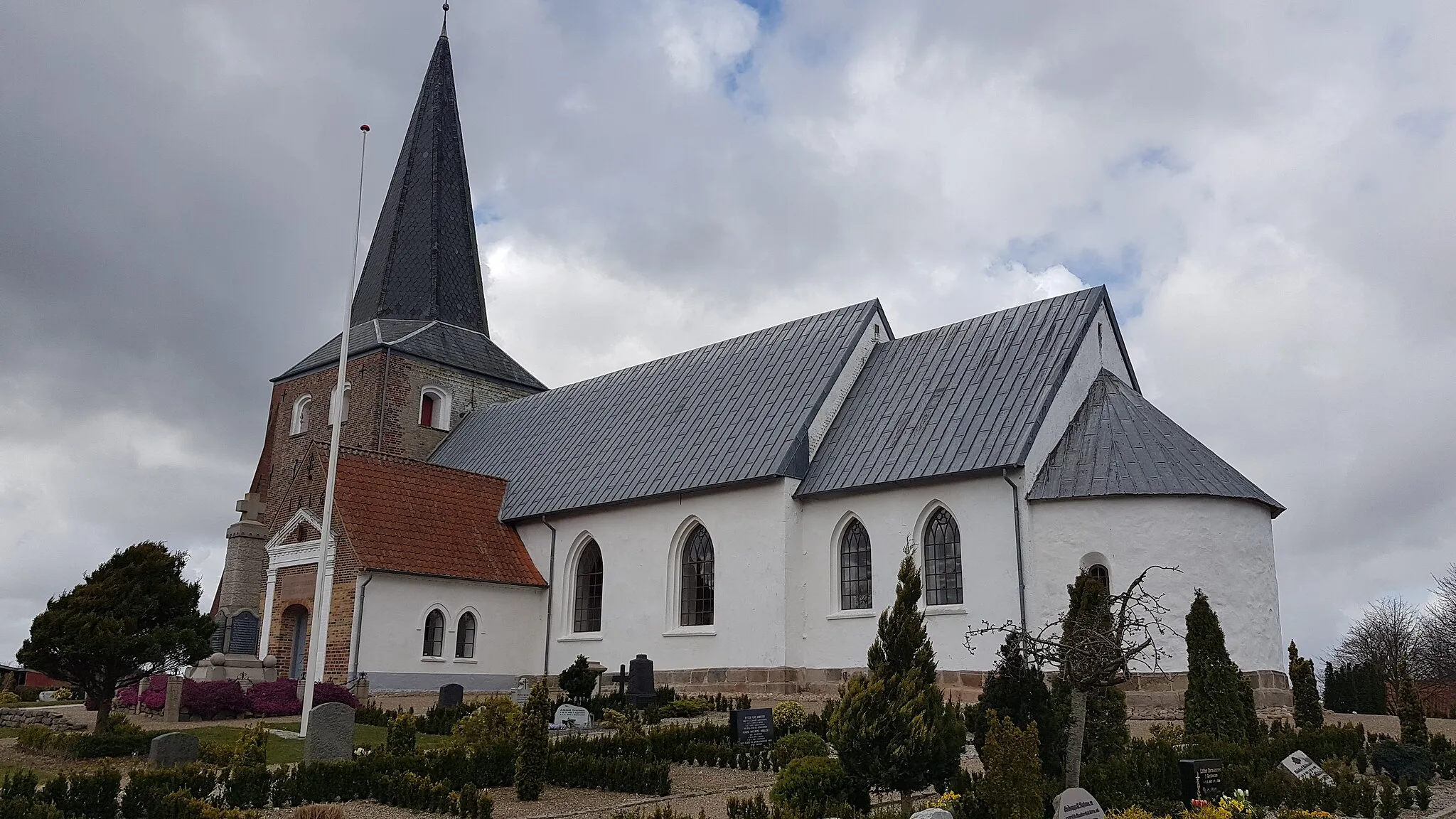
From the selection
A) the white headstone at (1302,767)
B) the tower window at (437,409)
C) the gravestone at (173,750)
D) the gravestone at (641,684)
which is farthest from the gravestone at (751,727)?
the tower window at (437,409)

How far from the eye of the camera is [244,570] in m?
29.6

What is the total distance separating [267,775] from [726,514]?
12217mm

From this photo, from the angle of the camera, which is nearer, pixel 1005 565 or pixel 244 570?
pixel 1005 565

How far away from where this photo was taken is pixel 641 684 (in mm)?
18375

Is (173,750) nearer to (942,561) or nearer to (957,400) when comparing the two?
(942,561)

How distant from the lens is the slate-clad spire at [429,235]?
33.1m

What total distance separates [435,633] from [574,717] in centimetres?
749

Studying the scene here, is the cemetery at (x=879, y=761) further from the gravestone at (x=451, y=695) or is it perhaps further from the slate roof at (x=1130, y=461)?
the slate roof at (x=1130, y=461)

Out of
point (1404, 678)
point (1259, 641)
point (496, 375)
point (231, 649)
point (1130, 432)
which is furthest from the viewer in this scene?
point (496, 375)

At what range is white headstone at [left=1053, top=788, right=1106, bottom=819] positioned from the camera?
8102 millimetres

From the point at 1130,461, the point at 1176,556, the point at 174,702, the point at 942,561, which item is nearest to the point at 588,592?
the point at 942,561

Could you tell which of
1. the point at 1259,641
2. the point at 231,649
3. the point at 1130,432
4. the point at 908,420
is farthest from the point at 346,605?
the point at 1259,641

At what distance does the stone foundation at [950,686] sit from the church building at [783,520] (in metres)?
0.04

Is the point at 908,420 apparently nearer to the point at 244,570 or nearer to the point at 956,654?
the point at 956,654
